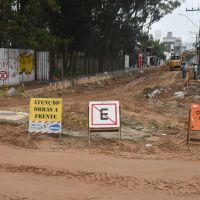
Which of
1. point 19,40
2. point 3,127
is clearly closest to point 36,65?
point 19,40

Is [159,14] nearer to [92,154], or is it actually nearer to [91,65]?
[91,65]

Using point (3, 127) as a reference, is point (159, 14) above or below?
above

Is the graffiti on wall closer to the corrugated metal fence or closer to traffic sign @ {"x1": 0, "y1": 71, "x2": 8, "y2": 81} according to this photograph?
the corrugated metal fence

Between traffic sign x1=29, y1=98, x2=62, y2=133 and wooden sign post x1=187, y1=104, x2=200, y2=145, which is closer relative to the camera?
wooden sign post x1=187, y1=104, x2=200, y2=145

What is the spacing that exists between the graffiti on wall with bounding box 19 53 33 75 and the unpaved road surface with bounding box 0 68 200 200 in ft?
→ 62.7

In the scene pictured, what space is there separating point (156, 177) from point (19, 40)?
27.8m

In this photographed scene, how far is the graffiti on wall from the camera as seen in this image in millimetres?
37281

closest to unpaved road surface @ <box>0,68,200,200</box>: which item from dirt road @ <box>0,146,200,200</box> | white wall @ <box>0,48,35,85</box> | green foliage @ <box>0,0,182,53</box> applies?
dirt road @ <box>0,146,200,200</box>

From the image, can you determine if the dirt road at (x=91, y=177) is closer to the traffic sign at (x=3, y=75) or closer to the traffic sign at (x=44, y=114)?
the traffic sign at (x=44, y=114)

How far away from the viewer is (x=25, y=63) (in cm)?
3803

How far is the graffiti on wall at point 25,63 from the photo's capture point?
37281mm

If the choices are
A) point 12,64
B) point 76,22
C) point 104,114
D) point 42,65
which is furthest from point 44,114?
point 76,22

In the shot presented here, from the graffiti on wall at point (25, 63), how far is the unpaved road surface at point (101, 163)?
62.7 feet

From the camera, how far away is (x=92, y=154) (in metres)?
12.7
